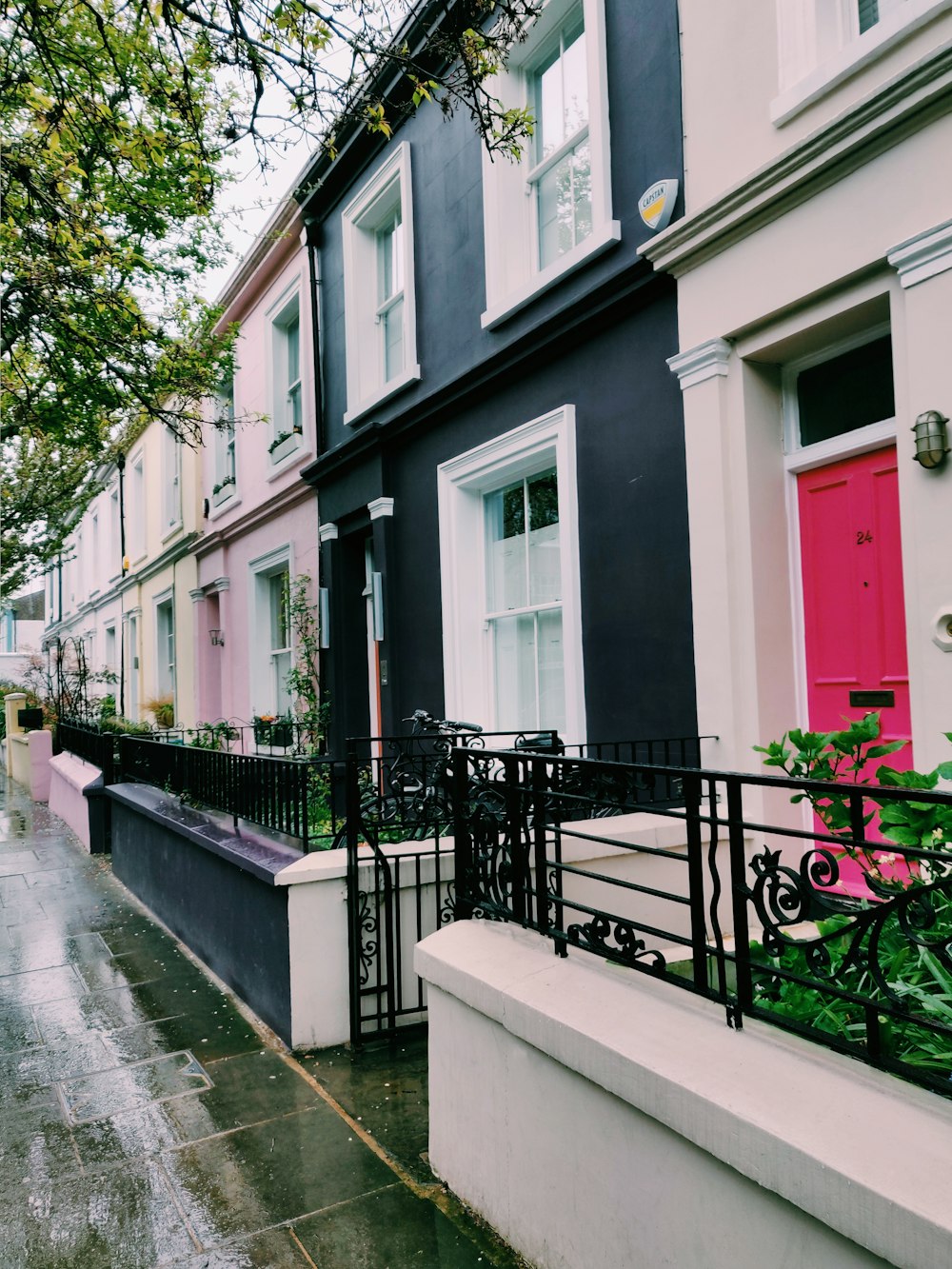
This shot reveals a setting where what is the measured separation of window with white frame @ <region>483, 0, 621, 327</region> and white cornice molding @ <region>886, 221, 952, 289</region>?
2028 mm

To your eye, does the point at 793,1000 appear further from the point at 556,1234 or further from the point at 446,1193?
the point at 446,1193

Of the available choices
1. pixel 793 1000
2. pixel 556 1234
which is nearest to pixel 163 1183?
pixel 556 1234

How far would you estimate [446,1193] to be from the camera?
278 cm

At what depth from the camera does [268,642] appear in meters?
11.3

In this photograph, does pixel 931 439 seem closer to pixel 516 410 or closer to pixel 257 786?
pixel 516 410

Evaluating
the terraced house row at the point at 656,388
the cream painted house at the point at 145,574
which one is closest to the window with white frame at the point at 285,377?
the terraced house row at the point at 656,388

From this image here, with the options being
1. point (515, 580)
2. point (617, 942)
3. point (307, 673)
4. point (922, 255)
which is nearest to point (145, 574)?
point (307, 673)

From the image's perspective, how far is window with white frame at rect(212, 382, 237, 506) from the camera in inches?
478

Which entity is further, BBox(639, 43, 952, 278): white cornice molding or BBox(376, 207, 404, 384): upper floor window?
BBox(376, 207, 404, 384): upper floor window

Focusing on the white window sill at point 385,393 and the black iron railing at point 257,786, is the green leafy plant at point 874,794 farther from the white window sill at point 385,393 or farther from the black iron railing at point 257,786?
the white window sill at point 385,393

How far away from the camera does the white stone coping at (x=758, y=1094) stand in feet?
4.74

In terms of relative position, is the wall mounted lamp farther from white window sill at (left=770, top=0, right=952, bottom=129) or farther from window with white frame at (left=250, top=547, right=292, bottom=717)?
window with white frame at (left=250, top=547, right=292, bottom=717)

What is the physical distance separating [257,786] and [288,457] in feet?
19.3

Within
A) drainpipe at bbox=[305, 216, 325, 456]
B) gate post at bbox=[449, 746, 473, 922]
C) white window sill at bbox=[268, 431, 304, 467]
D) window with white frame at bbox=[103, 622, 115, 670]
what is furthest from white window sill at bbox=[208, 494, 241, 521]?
window with white frame at bbox=[103, 622, 115, 670]
